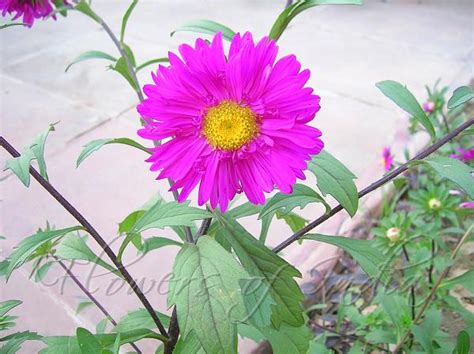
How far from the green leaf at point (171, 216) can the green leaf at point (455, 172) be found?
0.76ft

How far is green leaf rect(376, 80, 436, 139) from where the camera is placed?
0.56m

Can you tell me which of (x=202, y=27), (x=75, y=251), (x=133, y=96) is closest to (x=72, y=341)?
(x=75, y=251)

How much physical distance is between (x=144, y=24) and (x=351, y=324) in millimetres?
1730

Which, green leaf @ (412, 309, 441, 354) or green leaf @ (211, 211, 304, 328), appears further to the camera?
green leaf @ (412, 309, 441, 354)

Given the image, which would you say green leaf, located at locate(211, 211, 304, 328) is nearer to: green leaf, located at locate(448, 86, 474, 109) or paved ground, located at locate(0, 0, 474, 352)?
green leaf, located at locate(448, 86, 474, 109)

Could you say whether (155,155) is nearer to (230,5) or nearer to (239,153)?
(239,153)

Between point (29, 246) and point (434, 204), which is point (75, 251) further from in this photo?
point (434, 204)

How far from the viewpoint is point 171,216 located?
1.68ft

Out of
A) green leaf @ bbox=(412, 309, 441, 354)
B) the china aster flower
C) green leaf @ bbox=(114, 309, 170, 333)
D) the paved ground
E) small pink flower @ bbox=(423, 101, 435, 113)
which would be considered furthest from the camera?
small pink flower @ bbox=(423, 101, 435, 113)

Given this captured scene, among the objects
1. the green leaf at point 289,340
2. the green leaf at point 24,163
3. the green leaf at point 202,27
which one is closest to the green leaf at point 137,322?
the green leaf at point 289,340

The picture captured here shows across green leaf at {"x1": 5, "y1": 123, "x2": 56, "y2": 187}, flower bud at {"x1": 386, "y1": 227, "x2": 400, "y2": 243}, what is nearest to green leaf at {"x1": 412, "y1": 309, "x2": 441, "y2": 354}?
flower bud at {"x1": 386, "y1": 227, "x2": 400, "y2": 243}

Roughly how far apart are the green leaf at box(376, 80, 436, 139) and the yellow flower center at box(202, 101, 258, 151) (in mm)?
175

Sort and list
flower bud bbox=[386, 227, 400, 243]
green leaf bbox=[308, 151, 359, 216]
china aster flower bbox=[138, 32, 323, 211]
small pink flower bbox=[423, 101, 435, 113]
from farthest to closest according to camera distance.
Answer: small pink flower bbox=[423, 101, 435, 113]
flower bud bbox=[386, 227, 400, 243]
green leaf bbox=[308, 151, 359, 216]
china aster flower bbox=[138, 32, 323, 211]

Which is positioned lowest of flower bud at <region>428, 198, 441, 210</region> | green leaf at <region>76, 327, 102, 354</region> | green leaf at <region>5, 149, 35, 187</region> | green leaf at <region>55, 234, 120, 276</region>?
flower bud at <region>428, 198, 441, 210</region>
